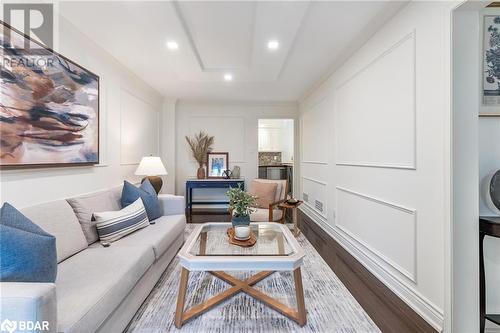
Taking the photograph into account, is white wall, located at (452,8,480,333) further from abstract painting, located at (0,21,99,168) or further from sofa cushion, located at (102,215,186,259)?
abstract painting, located at (0,21,99,168)

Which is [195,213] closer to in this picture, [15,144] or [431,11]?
[15,144]

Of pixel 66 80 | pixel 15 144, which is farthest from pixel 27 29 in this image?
pixel 15 144

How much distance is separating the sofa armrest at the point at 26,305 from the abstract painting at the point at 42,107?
3.78ft

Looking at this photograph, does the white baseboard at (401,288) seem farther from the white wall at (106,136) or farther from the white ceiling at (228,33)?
the white wall at (106,136)

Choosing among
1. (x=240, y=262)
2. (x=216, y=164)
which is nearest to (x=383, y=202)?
(x=240, y=262)

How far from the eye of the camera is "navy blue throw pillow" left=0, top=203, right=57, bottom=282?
1.10m

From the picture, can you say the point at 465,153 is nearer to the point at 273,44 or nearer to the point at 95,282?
the point at 273,44

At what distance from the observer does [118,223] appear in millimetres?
2215

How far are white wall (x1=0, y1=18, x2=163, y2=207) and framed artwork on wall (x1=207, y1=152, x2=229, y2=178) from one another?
126cm

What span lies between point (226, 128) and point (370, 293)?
4251 millimetres

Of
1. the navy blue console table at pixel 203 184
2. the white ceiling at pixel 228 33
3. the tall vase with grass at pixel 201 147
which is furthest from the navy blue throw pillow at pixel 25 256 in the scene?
the tall vase with grass at pixel 201 147

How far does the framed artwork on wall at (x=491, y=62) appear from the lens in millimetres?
1591

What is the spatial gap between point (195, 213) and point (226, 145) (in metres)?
1.67

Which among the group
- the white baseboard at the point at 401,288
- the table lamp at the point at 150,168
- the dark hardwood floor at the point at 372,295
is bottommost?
the dark hardwood floor at the point at 372,295
